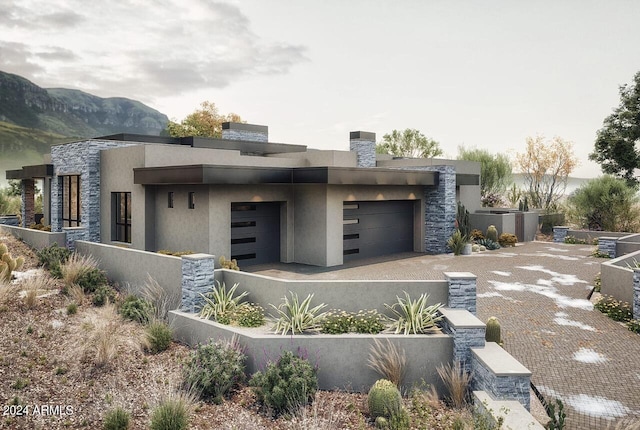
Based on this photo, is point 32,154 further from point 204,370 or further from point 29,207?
point 204,370

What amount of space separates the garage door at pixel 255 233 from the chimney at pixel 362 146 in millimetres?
7400

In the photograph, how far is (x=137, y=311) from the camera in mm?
12055

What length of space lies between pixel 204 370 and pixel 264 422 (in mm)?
1642

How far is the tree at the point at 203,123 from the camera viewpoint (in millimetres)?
54188

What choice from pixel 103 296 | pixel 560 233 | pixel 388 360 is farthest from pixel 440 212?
pixel 103 296

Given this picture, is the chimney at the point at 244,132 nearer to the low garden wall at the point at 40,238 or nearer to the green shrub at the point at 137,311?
Answer: the low garden wall at the point at 40,238

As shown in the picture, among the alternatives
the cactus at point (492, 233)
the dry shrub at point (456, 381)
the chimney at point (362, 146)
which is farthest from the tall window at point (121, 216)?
the cactus at point (492, 233)

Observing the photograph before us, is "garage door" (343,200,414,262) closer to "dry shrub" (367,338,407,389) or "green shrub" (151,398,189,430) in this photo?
"dry shrub" (367,338,407,389)

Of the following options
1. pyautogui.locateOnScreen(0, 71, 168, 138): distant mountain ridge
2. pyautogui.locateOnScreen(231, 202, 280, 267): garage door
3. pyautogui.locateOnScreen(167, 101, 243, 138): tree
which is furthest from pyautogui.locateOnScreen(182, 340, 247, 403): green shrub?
pyautogui.locateOnScreen(0, 71, 168, 138): distant mountain ridge

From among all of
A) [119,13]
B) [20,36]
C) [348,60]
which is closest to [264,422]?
[348,60]

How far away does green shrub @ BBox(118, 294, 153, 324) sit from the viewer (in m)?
12.1

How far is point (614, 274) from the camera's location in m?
12.8

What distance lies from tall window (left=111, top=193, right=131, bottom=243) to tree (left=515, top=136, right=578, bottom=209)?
34.5 m

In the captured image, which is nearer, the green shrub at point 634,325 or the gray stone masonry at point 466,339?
the gray stone masonry at point 466,339
